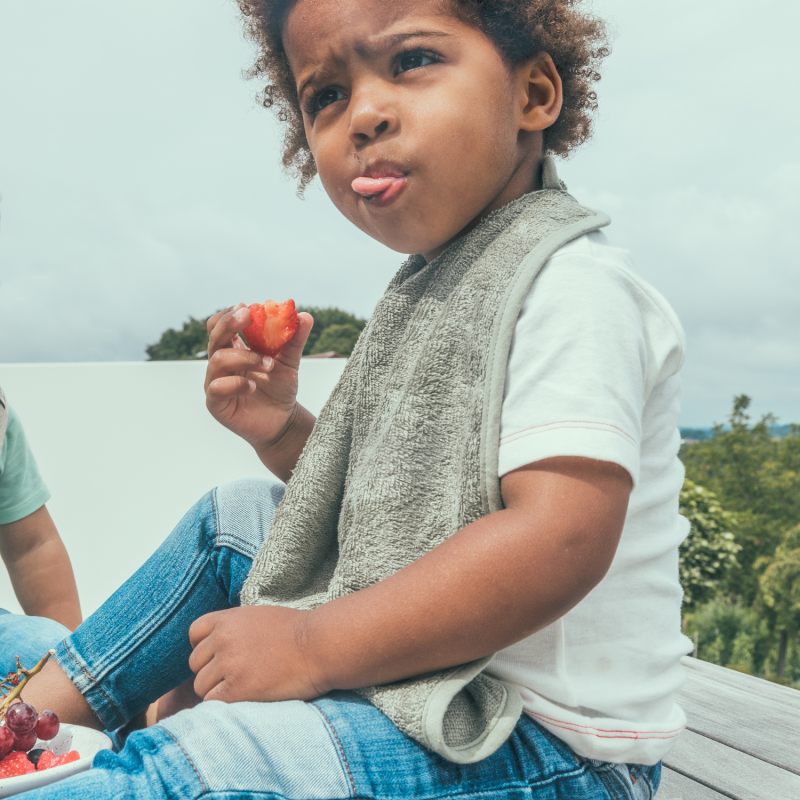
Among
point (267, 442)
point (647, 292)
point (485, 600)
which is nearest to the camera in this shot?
point (485, 600)

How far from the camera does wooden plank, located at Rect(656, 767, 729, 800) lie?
4.27 ft

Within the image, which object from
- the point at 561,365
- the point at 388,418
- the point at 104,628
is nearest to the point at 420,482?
the point at 388,418

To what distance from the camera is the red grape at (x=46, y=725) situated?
0.94 m

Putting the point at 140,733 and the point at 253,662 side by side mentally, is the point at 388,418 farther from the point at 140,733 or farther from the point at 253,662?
the point at 140,733

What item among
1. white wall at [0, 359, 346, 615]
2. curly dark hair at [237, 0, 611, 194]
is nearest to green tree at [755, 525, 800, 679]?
white wall at [0, 359, 346, 615]

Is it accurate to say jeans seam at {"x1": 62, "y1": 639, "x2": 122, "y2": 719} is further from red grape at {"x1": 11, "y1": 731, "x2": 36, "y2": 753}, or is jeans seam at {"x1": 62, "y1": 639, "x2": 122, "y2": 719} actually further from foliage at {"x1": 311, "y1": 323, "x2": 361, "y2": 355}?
foliage at {"x1": 311, "y1": 323, "x2": 361, "y2": 355}

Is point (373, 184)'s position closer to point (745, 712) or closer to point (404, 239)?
point (404, 239)

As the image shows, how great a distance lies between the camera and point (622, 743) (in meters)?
0.79

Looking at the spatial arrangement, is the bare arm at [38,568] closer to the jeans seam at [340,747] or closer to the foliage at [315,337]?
the jeans seam at [340,747]

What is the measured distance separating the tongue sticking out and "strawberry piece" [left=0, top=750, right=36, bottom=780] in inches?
30.7

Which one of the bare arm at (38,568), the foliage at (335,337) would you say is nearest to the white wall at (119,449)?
the bare arm at (38,568)

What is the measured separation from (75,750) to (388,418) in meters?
0.59

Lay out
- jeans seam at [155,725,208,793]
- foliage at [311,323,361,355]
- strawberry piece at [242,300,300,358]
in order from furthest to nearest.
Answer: foliage at [311,323,361,355]
strawberry piece at [242,300,300,358]
jeans seam at [155,725,208,793]

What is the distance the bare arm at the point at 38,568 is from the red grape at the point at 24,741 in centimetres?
85
